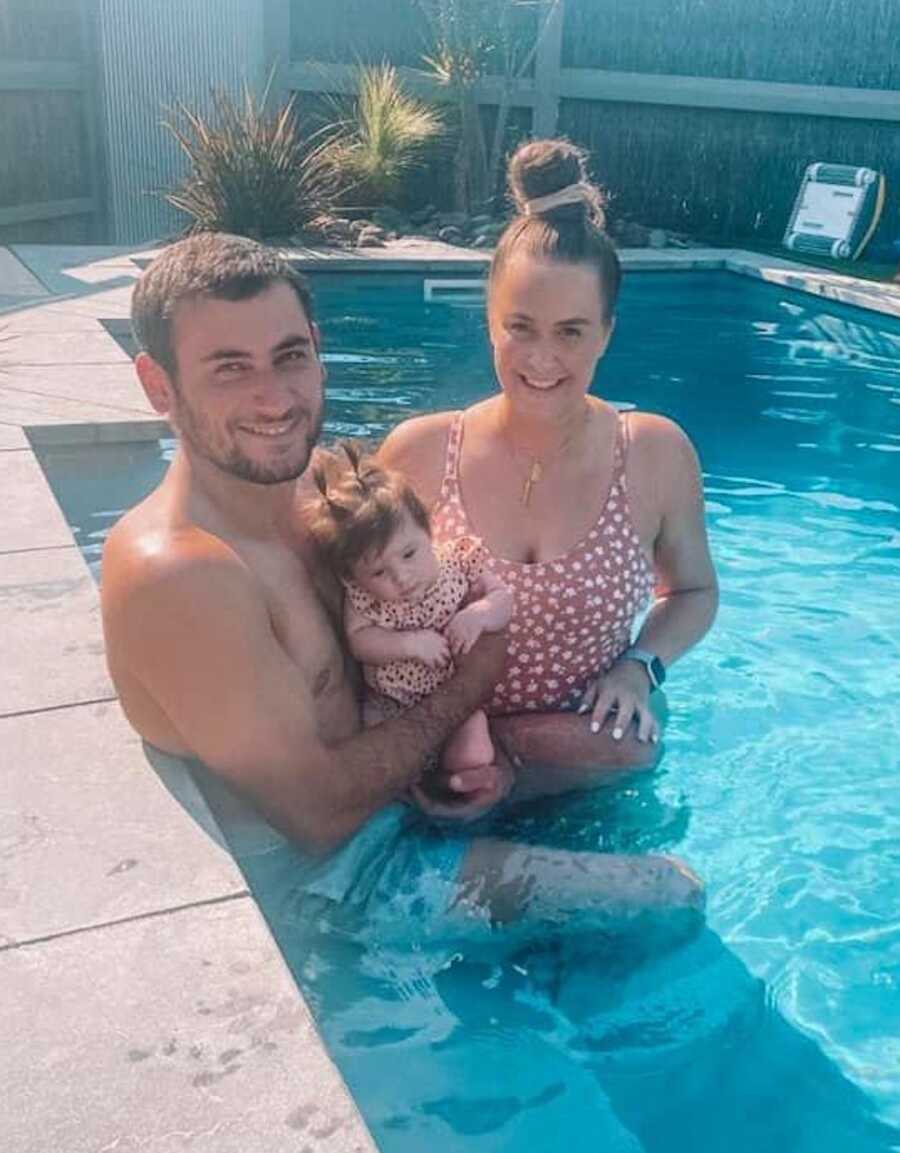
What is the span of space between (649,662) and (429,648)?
0.64 meters

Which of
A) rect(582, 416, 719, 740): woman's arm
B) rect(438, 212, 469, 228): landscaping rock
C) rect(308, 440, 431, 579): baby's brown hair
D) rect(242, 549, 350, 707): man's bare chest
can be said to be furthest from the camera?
rect(438, 212, 469, 228): landscaping rock

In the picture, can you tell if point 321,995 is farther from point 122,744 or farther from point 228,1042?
point 228,1042

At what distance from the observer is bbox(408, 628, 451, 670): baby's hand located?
2580 millimetres

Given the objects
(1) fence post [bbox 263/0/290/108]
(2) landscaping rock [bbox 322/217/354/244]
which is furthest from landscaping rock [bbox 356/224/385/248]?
(1) fence post [bbox 263/0/290/108]

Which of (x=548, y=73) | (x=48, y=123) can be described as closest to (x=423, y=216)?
(x=548, y=73)

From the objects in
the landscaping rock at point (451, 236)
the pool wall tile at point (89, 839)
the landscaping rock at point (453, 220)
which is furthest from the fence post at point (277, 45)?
the pool wall tile at point (89, 839)

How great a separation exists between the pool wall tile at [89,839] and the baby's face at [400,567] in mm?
569

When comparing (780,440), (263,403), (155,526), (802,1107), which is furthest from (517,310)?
(780,440)

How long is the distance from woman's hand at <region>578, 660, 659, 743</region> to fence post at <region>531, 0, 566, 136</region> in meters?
12.3

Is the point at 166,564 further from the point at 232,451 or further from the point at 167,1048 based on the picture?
the point at 167,1048

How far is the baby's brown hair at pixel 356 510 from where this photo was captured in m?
2.51

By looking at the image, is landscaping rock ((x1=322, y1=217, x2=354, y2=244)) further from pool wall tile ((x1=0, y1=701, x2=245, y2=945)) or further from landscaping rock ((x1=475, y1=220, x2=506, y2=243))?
pool wall tile ((x1=0, y1=701, x2=245, y2=945))

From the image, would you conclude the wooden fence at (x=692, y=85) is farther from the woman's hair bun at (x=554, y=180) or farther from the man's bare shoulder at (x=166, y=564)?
the man's bare shoulder at (x=166, y=564)

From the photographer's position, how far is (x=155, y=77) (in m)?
12.4
